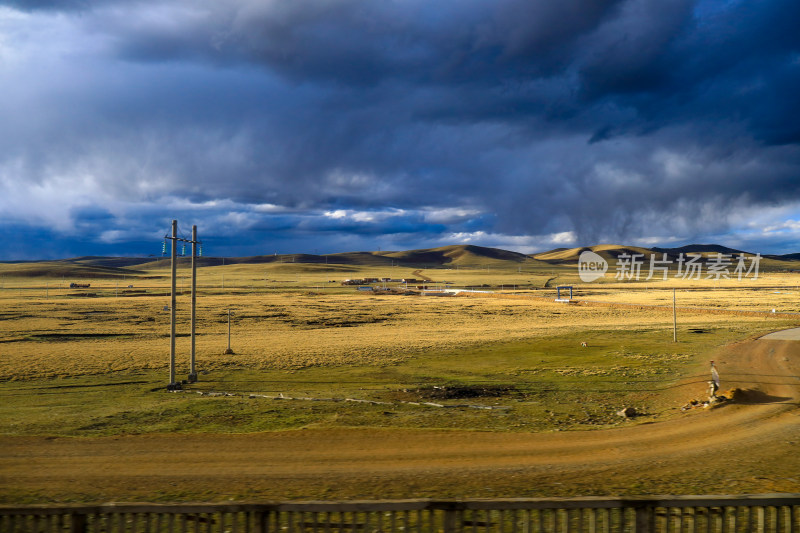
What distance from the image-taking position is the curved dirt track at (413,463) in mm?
10641

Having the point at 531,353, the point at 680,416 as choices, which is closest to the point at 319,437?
the point at 680,416

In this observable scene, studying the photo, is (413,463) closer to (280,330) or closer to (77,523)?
(77,523)

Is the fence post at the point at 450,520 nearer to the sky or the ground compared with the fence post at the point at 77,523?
nearer to the sky

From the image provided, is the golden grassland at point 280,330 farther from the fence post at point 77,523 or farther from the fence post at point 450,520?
the fence post at point 450,520

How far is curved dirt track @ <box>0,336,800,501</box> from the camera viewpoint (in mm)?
10641

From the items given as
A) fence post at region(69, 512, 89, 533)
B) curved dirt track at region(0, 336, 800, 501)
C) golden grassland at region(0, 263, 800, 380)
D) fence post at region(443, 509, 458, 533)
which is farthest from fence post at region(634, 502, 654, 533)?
golden grassland at region(0, 263, 800, 380)

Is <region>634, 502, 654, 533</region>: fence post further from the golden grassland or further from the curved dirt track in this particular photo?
the golden grassland

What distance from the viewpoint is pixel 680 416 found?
17047mm

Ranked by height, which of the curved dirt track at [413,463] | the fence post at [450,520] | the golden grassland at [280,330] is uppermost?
the fence post at [450,520]

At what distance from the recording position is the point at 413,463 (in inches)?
483

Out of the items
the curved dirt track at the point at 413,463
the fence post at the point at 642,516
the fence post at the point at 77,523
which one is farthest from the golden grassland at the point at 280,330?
the fence post at the point at 642,516

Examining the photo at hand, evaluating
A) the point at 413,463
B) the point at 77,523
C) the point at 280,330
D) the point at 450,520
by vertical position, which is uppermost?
the point at 450,520

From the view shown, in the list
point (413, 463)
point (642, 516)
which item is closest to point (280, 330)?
point (413, 463)

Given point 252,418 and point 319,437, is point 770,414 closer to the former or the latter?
point 319,437
